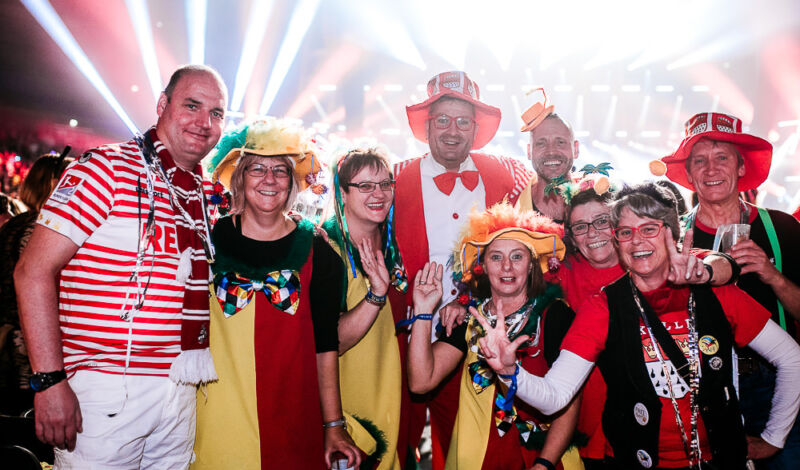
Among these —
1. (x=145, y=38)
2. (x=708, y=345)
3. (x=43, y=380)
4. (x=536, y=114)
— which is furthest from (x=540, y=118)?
(x=145, y=38)

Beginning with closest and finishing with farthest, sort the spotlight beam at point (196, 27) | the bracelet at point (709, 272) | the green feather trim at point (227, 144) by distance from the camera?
the bracelet at point (709, 272), the green feather trim at point (227, 144), the spotlight beam at point (196, 27)

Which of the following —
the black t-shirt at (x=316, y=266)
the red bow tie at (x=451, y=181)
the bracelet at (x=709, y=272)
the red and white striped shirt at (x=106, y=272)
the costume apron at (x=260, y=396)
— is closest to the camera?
the red and white striped shirt at (x=106, y=272)

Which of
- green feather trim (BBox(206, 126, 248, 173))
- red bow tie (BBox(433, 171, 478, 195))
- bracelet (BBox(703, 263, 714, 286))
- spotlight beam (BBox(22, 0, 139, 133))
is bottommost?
bracelet (BBox(703, 263, 714, 286))

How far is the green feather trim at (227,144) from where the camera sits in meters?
2.27

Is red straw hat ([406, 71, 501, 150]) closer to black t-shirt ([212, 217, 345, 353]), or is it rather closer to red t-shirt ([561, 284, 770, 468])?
black t-shirt ([212, 217, 345, 353])

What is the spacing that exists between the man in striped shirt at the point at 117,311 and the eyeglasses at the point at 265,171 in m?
0.31

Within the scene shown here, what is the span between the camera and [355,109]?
10.9 m

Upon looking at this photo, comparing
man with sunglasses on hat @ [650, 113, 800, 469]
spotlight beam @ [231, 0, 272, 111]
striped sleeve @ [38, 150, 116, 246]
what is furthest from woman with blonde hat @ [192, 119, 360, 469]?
spotlight beam @ [231, 0, 272, 111]

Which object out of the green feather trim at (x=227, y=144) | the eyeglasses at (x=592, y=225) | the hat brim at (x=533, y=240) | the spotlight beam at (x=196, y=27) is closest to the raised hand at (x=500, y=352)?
the hat brim at (x=533, y=240)

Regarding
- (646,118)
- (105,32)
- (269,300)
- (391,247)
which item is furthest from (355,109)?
(269,300)

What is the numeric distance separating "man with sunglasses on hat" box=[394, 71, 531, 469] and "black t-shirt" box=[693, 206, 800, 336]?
3.81 feet

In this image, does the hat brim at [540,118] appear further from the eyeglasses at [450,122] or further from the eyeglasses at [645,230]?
the eyeglasses at [645,230]

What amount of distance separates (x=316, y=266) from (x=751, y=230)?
2224 millimetres

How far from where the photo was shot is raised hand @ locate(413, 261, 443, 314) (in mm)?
2311
